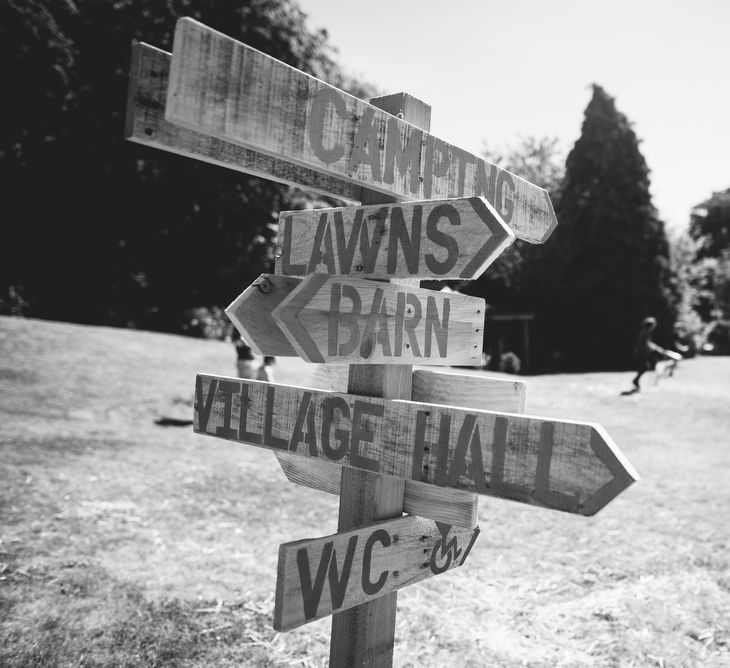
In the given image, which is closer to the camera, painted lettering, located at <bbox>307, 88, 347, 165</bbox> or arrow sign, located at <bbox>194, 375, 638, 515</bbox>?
arrow sign, located at <bbox>194, 375, 638, 515</bbox>

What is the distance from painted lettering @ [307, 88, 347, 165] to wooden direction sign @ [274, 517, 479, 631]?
1104 millimetres

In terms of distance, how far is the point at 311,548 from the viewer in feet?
5.57

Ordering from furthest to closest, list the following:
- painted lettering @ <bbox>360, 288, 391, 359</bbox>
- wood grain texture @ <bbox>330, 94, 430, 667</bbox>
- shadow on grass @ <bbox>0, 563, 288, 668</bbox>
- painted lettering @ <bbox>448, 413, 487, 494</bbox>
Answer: shadow on grass @ <bbox>0, 563, 288, 668</bbox> → wood grain texture @ <bbox>330, 94, 430, 667</bbox> → painted lettering @ <bbox>360, 288, 391, 359</bbox> → painted lettering @ <bbox>448, 413, 487, 494</bbox>

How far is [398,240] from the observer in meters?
1.78

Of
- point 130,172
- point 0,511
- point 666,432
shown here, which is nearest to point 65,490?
point 0,511

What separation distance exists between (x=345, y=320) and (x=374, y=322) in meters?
0.10

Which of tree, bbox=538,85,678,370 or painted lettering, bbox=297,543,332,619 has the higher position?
tree, bbox=538,85,678,370

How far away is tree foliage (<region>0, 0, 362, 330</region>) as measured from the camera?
1344 centimetres

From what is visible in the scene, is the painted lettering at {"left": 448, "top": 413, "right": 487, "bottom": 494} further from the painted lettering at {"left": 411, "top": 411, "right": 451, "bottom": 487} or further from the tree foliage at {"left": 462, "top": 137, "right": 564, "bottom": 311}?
the tree foliage at {"left": 462, "top": 137, "right": 564, "bottom": 311}

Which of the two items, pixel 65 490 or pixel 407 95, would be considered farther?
pixel 65 490

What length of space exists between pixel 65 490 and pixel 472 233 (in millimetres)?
5486

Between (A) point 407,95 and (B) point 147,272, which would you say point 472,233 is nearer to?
(A) point 407,95

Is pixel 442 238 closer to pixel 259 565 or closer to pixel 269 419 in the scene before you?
pixel 269 419

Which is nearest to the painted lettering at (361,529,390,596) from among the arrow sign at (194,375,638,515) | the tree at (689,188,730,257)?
the arrow sign at (194,375,638,515)
